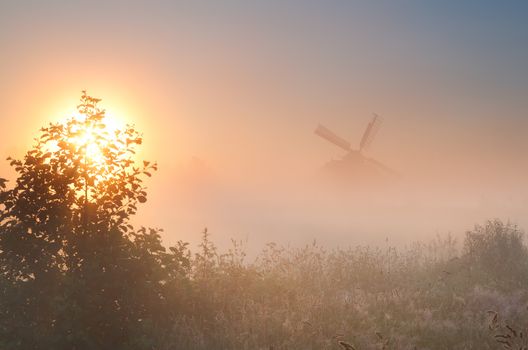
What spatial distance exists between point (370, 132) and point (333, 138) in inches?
156

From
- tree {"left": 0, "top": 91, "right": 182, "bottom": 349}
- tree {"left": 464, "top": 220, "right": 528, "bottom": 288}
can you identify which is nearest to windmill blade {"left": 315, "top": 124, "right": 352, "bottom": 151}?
tree {"left": 464, "top": 220, "right": 528, "bottom": 288}

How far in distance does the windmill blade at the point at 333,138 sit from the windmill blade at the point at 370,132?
1.51 meters

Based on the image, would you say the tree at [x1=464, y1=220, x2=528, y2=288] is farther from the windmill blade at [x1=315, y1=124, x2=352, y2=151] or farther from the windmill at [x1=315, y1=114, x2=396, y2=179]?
the windmill blade at [x1=315, y1=124, x2=352, y2=151]

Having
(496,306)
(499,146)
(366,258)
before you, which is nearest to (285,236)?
(366,258)

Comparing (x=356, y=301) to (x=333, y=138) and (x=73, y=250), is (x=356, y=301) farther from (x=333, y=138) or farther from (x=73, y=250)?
(x=333, y=138)

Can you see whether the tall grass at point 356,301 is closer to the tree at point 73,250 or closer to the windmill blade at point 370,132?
the tree at point 73,250

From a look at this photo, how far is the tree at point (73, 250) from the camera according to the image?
713 centimetres

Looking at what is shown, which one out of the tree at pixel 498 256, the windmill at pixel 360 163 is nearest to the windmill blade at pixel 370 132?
the windmill at pixel 360 163

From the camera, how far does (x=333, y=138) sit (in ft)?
168

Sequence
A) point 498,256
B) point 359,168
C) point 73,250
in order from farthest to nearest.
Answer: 1. point 359,168
2. point 498,256
3. point 73,250

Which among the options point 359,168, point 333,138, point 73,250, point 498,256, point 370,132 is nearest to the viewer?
point 73,250

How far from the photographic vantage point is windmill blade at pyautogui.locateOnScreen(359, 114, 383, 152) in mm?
48531

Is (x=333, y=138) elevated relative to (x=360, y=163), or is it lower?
elevated

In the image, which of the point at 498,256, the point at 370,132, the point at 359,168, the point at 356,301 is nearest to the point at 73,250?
the point at 356,301
